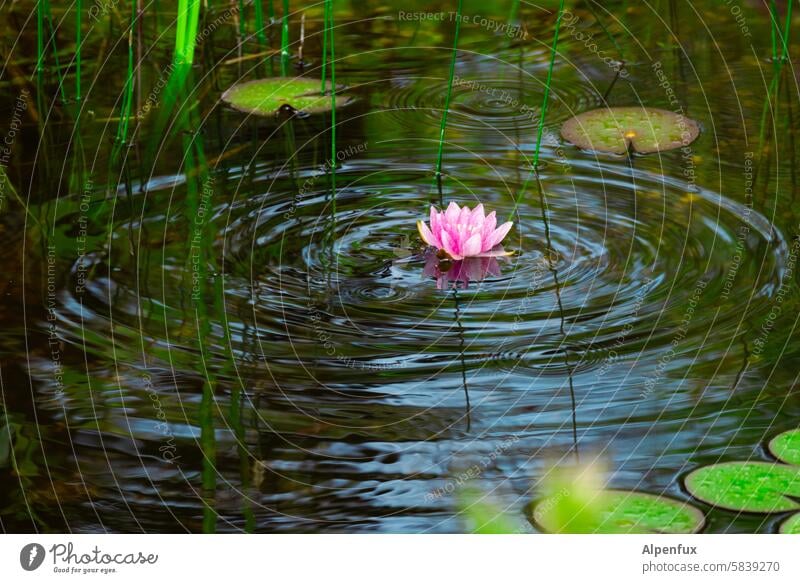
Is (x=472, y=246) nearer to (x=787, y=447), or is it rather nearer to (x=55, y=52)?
(x=787, y=447)

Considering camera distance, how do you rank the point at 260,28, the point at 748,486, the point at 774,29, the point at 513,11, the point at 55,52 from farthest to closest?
the point at 513,11
the point at 260,28
the point at 774,29
the point at 55,52
the point at 748,486

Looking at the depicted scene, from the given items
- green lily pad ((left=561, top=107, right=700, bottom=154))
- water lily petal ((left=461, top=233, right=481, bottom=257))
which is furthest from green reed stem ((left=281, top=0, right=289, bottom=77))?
water lily petal ((left=461, top=233, right=481, bottom=257))

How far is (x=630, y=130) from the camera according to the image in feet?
14.9

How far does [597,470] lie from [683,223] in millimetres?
1345

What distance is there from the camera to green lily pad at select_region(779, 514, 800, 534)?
8.55 feet

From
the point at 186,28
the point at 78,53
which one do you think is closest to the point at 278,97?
the point at 186,28

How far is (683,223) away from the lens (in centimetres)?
392

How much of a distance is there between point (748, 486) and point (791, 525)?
14cm

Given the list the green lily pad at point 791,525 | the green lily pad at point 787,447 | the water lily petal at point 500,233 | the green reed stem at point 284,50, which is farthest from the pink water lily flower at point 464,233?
the green reed stem at point 284,50

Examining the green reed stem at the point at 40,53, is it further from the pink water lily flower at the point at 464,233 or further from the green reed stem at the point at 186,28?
the pink water lily flower at the point at 464,233

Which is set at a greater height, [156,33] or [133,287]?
[156,33]

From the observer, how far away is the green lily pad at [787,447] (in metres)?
2.81
